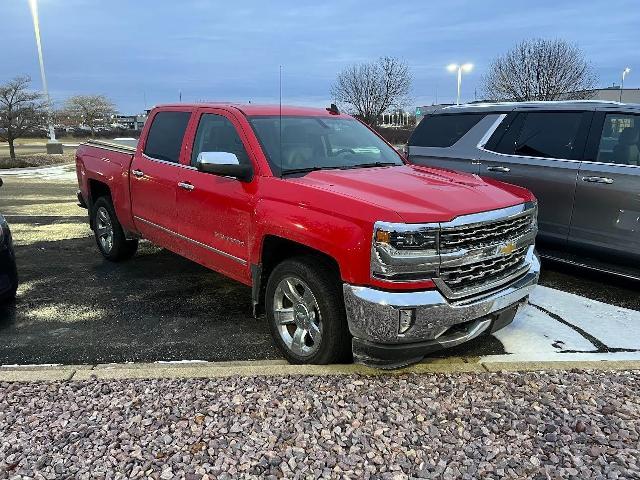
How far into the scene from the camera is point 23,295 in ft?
18.0

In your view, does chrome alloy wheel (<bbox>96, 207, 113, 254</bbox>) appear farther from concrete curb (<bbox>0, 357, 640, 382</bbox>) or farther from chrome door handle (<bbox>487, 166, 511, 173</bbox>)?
chrome door handle (<bbox>487, 166, 511, 173</bbox>)

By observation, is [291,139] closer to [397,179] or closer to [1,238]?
[397,179]

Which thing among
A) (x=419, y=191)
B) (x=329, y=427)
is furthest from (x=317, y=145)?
(x=329, y=427)

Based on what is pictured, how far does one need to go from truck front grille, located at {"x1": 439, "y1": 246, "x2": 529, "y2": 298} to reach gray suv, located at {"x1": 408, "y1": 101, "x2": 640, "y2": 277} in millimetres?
1770

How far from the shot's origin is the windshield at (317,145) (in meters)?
4.26

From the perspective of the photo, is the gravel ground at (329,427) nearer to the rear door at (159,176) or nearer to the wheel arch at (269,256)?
the wheel arch at (269,256)

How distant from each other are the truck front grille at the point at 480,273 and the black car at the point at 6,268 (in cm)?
371

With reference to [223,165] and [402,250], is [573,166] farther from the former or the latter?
[223,165]

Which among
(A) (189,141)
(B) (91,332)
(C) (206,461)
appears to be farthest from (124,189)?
(C) (206,461)

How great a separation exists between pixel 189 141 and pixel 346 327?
2441 mm

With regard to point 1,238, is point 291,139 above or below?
above

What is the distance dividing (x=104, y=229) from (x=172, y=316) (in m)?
2.36

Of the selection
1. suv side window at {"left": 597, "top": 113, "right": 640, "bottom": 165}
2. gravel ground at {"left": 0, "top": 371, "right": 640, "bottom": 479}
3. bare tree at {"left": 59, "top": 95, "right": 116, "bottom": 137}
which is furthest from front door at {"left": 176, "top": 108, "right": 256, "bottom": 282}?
bare tree at {"left": 59, "top": 95, "right": 116, "bottom": 137}

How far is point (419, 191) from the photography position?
3.62 m
